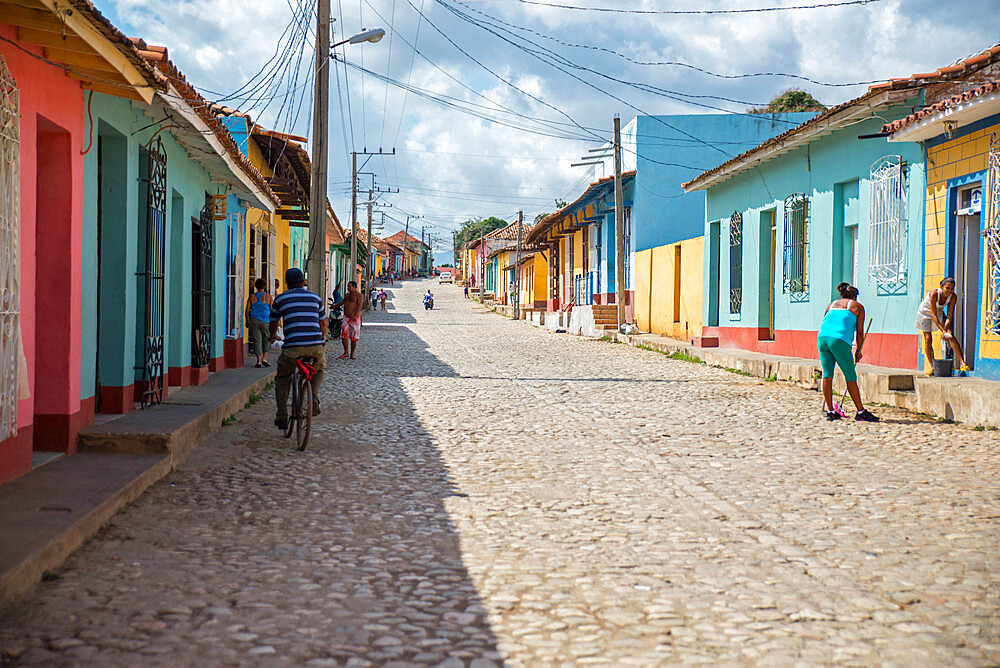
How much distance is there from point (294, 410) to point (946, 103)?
25.7 ft

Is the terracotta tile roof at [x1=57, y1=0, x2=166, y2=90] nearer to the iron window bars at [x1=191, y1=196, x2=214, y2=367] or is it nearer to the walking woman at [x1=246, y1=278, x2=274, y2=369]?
the iron window bars at [x1=191, y1=196, x2=214, y2=367]

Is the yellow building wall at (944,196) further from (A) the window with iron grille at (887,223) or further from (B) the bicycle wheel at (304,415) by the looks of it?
(B) the bicycle wheel at (304,415)

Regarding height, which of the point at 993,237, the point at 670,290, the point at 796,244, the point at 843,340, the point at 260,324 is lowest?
the point at 843,340

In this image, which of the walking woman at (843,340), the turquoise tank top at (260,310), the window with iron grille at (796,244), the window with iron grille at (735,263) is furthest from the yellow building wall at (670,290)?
the walking woman at (843,340)

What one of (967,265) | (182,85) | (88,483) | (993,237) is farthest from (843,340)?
(88,483)

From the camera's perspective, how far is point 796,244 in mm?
16266

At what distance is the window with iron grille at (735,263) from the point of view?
19.3 meters

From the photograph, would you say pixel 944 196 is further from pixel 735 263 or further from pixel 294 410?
pixel 294 410

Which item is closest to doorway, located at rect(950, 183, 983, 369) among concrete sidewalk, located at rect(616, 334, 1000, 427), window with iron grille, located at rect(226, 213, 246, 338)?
concrete sidewalk, located at rect(616, 334, 1000, 427)

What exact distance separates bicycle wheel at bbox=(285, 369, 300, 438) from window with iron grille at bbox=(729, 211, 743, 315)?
1260cm

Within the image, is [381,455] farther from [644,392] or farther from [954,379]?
[954,379]

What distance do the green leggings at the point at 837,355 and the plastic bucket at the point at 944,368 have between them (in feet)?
5.68

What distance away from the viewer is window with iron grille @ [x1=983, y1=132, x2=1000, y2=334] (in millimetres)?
10227

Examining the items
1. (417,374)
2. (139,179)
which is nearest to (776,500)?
(139,179)
